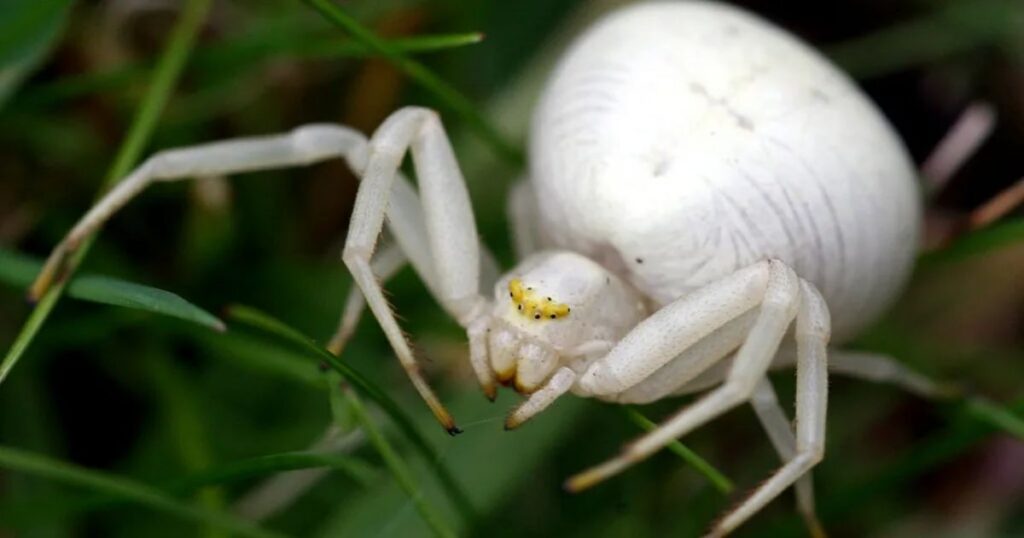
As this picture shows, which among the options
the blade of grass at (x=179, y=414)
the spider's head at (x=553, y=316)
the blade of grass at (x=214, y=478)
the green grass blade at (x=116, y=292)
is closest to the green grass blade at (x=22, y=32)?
the green grass blade at (x=116, y=292)

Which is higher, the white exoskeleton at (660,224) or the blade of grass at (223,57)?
the blade of grass at (223,57)

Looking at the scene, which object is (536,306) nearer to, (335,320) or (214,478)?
(214,478)

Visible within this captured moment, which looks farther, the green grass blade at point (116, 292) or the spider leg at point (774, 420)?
the spider leg at point (774, 420)

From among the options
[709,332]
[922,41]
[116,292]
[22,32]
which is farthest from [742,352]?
[922,41]

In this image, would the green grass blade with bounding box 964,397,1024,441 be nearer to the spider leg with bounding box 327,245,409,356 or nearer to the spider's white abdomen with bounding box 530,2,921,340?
the spider's white abdomen with bounding box 530,2,921,340

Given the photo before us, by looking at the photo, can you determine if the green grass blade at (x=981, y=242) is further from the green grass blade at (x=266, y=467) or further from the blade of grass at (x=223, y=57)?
the green grass blade at (x=266, y=467)

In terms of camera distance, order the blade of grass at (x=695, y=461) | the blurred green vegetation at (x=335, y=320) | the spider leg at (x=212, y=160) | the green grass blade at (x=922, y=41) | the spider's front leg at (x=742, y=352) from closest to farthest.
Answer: the spider's front leg at (x=742, y=352) → the blade of grass at (x=695, y=461) → the spider leg at (x=212, y=160) → the blurred green vegetation at (x=335, y=320) → the green grass blade at (x=922, y=41)
